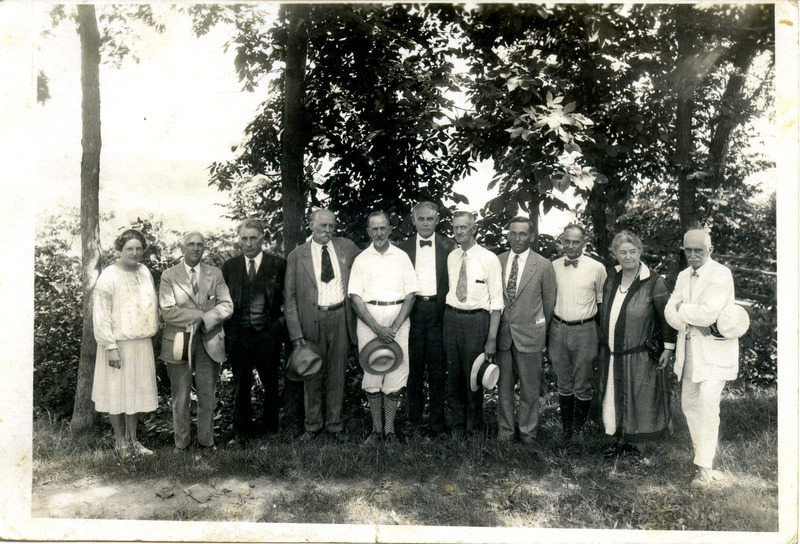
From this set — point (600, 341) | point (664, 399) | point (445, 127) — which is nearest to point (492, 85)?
point (445, 127)

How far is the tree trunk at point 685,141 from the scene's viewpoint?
16.2ft

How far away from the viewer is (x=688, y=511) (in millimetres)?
3771

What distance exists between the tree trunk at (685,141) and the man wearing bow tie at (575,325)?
1.36 metres

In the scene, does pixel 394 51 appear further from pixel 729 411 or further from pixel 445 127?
pixel 729 411

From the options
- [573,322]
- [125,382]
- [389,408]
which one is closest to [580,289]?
[573,322]

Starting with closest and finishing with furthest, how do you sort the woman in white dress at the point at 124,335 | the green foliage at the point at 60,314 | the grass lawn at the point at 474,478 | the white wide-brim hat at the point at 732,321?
the grass lawn at the point at 474,478 < the white wide-brim hat at the point at 732,321 < the woman in white dress at the point at 124,335 < the green foliage at the point at 60,314

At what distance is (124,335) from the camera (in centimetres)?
438

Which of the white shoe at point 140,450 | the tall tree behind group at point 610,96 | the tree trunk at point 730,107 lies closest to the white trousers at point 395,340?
the tall tree behind group at point 610,96

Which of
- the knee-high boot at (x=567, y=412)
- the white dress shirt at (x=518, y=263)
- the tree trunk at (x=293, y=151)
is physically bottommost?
the knee-high boot at (x=567, y=412)

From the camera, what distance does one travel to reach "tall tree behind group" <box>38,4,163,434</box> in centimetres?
482

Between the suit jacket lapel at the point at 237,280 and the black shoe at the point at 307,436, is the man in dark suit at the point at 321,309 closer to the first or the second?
the black shoe at the point at 307,436

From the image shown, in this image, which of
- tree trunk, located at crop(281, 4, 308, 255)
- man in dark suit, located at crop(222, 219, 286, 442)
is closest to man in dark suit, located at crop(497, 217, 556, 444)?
man in dark suit, located at crop(222, 219, 286, 442)

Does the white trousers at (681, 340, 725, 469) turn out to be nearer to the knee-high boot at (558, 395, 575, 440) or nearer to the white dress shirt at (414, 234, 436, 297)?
the knee-high boot at (558, 395, 575, 440)

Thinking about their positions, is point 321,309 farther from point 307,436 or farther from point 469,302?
point 469,302
